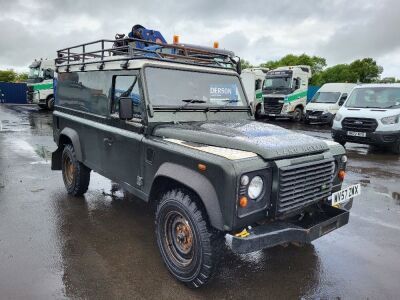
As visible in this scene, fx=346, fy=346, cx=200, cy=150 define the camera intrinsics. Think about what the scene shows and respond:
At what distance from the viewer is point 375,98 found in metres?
10.5

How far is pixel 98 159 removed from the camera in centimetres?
472

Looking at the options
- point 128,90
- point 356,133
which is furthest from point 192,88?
point 356,133

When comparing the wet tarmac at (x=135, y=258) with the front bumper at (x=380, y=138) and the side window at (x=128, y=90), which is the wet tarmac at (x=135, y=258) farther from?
the front bumper at (x=380, y=138)

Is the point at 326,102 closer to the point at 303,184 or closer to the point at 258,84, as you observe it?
the point at 258,84

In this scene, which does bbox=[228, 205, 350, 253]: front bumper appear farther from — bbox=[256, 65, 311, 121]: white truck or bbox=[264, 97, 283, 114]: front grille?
bbox=[264, 97, 283, 114]: front grille

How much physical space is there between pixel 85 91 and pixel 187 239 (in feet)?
9.48

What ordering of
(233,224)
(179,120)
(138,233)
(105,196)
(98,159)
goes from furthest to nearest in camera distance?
(105,196)
(98,159)
(138,233)
(179,120)
(233,224)

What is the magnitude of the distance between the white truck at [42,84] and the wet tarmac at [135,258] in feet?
54.1

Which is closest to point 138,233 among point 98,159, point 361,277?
point 98,159

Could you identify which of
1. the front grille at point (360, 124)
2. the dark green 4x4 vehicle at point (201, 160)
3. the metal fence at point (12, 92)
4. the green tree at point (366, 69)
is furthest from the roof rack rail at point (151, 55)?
the green tree at point (366, 69)

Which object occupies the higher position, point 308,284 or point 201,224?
point 201,224

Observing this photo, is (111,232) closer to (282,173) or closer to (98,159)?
(98,159)

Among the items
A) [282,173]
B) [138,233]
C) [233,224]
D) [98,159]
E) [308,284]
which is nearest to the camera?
[233,224]

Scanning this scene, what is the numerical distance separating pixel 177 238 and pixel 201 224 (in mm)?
564
